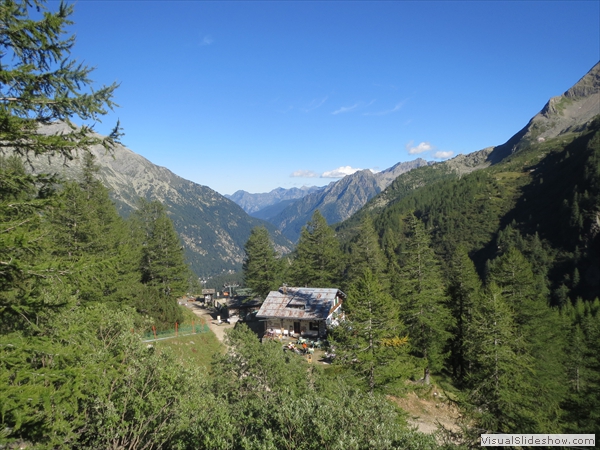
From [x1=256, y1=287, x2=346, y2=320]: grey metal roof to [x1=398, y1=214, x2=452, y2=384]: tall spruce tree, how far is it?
12.1 m

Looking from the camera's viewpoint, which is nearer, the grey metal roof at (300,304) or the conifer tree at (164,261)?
the grey metal roof at (300,304)

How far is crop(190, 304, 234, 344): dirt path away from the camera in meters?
39.9

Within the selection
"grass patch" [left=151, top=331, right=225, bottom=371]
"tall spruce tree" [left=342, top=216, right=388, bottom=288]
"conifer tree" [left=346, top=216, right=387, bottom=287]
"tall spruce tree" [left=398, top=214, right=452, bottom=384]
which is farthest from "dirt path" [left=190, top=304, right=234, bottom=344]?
"tall spruce tree" [left=398, top=214, right=452, bottom=384]

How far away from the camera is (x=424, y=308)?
Result: 97.1 feet

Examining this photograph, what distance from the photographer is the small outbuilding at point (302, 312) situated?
4066 cm

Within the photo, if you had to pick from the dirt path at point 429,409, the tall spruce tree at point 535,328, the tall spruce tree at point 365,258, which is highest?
the tall spruce tree at point 365,258

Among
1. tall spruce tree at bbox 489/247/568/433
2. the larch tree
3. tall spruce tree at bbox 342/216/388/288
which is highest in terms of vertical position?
the larch tree

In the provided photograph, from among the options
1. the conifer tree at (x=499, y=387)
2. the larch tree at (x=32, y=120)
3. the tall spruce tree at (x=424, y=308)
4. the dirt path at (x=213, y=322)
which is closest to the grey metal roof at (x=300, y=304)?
the dirt path at (x=213, y=322)

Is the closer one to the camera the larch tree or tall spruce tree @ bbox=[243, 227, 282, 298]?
the larch tree

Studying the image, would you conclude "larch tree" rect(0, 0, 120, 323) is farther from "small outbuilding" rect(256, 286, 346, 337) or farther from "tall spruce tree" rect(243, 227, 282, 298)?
"tall spruce tree" rect(243, 227, 282, 298)

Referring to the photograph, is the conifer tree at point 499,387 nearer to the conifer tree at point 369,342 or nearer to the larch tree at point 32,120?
the conifer tree at point 369,342

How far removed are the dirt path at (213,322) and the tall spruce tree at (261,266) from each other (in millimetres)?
6801

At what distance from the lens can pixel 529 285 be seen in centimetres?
3294

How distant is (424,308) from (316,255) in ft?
71.5
